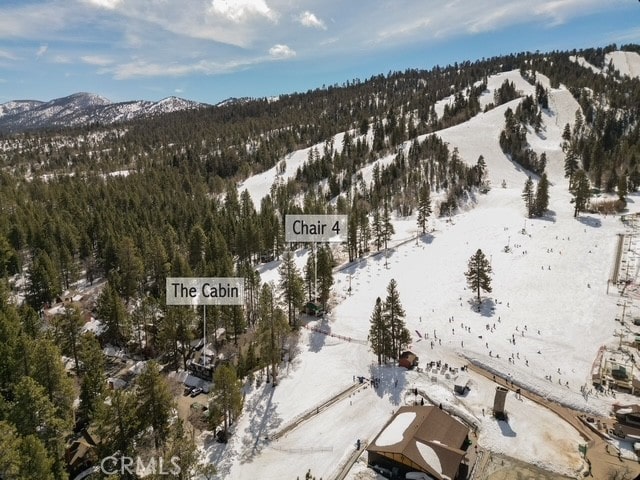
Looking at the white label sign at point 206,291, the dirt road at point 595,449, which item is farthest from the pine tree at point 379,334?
the white label sign at point 206,291

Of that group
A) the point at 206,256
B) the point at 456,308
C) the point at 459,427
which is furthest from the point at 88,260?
the point at 459,427

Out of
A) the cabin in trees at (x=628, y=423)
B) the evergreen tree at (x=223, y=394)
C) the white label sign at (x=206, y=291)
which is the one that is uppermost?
the white label sign at (x=206, y=291)

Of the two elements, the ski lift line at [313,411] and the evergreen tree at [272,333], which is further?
the evergreen tree at [272,333]

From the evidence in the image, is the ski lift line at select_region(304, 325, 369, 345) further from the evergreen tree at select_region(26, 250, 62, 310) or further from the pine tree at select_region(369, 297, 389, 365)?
the evergreen tree at select_region(26, 250, 62, 310)

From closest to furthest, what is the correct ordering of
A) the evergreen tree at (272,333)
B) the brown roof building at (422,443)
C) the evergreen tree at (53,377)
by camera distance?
the brown roof building at (422,443) → the evergreen tree at (53,377) → the evergreen tree at (272,333)

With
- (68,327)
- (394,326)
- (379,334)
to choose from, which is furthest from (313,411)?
(68,327)

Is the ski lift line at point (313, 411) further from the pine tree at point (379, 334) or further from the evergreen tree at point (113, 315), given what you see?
the evergreen tree at point (113, 315)

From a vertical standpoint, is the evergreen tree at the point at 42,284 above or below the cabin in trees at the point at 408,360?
above
